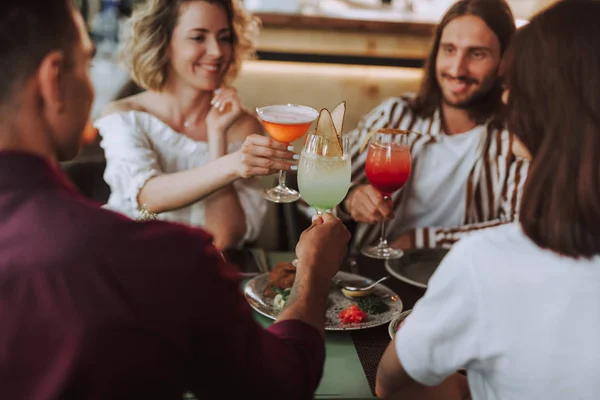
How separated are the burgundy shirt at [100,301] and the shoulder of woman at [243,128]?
168cm

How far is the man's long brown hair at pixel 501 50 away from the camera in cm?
258

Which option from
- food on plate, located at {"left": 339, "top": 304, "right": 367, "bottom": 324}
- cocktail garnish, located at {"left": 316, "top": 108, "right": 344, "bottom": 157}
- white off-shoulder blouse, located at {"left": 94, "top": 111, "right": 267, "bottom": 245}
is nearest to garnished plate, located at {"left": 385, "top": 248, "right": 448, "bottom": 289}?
food on plate, located at {"left": 339, "top": 304, "right": 367, "bottom": 324}

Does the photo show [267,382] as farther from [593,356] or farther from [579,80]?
[579,80]

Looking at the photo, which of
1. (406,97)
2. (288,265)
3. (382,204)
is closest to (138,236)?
Answer: (288,265)

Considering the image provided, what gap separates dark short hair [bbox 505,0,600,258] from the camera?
1.06 metres

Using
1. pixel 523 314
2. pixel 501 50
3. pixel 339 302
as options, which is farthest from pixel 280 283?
pixel 501 50

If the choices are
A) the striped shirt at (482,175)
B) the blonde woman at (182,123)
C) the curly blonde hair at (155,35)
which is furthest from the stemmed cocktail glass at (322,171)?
the curly blonde hair at (155,35)

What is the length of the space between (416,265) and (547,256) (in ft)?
3.07

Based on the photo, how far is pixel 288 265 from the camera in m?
1.77

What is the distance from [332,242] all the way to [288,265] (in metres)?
0.45

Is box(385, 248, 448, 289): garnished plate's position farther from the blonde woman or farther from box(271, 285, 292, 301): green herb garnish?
the blonde woman

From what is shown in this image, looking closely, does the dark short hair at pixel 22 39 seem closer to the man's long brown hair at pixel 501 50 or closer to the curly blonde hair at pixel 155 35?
the curly blonde hair at pixel 155 35

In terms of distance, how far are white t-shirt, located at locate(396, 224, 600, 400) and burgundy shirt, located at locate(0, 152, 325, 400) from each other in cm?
38

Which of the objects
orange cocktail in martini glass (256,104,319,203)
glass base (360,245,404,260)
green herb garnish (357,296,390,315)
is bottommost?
glass base (360,245,404,260)
